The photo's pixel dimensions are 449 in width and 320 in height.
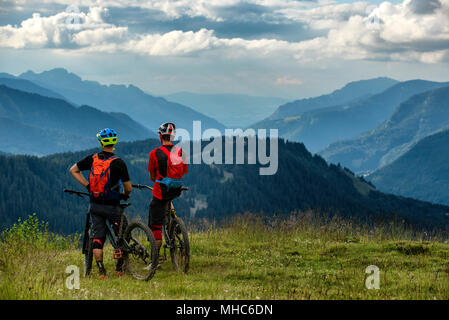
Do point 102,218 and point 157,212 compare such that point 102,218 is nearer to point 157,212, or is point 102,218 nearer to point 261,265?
point 157,212

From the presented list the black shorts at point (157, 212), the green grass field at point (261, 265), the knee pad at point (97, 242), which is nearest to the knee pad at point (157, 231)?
the black shorts at point (157, 212)

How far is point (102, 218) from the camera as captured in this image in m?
9.67

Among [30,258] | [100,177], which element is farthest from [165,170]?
[30,258]

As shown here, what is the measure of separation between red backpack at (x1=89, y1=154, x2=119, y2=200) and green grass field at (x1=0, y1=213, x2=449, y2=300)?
1725mm

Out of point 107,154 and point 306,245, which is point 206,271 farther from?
point 306,245

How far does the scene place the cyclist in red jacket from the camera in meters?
9.91

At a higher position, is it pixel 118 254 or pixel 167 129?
pixel 167 129

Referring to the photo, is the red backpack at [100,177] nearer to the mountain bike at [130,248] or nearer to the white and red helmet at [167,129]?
the mountain bike at [130,248]

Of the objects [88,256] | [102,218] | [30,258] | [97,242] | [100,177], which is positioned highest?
[100,177]

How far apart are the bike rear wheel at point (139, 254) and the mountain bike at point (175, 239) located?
0.60 m

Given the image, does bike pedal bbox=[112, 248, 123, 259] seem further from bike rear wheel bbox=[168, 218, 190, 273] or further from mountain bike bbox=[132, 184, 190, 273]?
bike rear wheel bbox=[168, 218, 190, 273]

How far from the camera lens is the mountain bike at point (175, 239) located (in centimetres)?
1024

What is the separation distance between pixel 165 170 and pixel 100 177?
1397 mm

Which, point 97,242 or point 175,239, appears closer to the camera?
point 97,242
